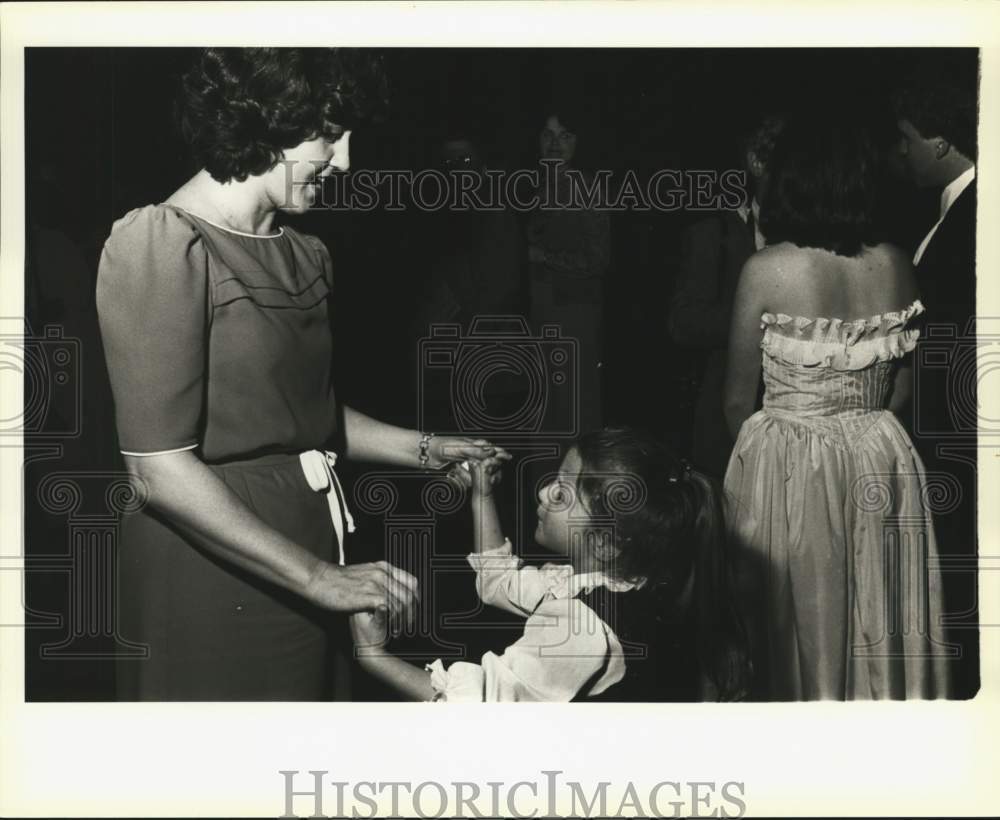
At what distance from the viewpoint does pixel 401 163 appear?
4.22 m

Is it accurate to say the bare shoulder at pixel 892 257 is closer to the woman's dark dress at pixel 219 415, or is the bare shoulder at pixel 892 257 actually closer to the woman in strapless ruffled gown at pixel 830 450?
the woman in strapless ruffled gown at pixel 830 450

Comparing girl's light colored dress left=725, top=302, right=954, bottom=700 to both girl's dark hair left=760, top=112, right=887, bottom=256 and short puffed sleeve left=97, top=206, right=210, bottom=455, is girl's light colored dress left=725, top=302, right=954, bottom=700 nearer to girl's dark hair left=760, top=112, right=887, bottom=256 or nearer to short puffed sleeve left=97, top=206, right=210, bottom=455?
girl's dark hair left=760, top=112, right=887, bottom=256

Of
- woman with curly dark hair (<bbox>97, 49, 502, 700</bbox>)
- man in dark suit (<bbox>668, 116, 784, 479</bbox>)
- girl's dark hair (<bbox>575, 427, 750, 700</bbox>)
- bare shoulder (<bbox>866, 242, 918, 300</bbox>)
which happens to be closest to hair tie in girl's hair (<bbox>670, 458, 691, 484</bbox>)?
girl's dark hair (<bbox>575, 427, 750, 700</bbox>)

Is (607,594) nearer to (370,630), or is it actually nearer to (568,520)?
(568,520)

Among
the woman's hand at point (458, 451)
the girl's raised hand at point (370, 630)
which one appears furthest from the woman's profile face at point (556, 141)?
the girl's raised hand at point (370, 630)

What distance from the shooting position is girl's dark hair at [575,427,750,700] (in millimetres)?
4211

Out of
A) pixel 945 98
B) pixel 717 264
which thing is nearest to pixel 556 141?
pixel 717 264

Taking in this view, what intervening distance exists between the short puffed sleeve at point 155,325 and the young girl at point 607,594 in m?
0.72

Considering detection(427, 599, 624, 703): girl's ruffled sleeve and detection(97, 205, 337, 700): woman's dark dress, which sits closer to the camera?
detection(97, 205, 337, 700): woman's dark dress

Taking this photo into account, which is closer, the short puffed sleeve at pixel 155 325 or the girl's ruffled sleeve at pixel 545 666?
the short puffed sleeve at pixel 155 325

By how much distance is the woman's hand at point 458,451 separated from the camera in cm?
428

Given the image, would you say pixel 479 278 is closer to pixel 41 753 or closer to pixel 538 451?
pixel 538 451

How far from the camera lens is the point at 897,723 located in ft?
14.4

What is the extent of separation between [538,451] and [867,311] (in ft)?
3.02
